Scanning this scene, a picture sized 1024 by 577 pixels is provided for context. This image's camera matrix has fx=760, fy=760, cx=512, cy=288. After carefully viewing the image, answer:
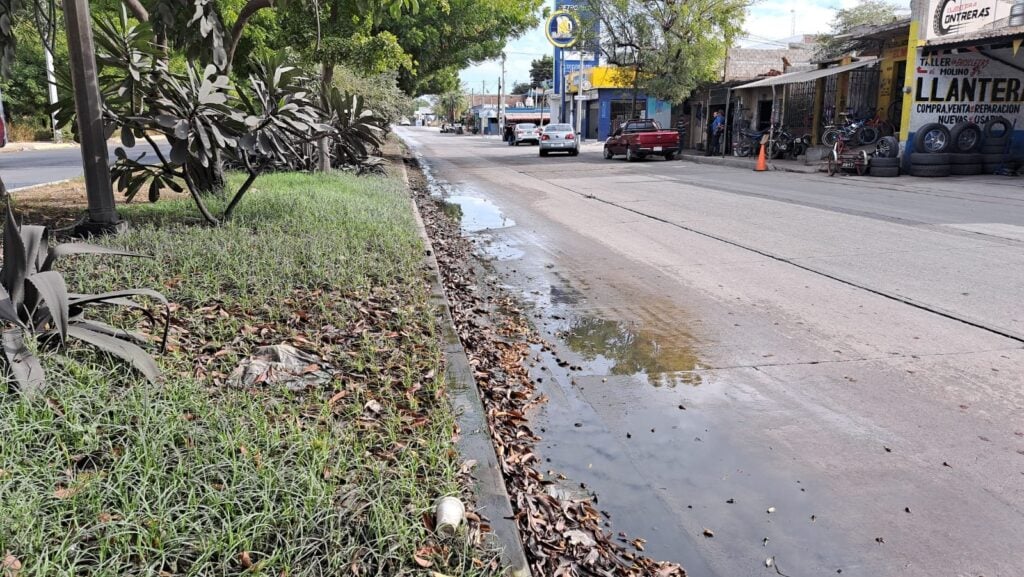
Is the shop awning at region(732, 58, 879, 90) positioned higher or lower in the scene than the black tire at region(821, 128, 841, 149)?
higher

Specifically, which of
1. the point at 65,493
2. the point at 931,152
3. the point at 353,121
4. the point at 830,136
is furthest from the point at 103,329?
the point at 830,136

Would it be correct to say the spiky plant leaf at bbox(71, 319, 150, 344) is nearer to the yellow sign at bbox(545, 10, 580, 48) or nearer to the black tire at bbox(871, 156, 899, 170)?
the black tire at bbox(871, 156, 899, 170)

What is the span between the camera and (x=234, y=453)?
299 centimetres

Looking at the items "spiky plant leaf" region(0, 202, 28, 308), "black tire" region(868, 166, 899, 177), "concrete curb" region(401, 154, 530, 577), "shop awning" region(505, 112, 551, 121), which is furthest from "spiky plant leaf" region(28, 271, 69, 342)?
"shop awning" region(505, 112, 551, 121)

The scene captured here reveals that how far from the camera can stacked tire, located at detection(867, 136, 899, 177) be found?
21078 millimetres

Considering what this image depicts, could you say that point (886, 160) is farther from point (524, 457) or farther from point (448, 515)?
point (448, 515)

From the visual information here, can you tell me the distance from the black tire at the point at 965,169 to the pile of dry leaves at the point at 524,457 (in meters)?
18.3

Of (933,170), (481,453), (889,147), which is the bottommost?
(481,453)

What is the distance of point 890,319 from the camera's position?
250 inches

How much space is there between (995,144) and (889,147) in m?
3.00

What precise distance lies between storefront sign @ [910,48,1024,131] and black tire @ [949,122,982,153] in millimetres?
646

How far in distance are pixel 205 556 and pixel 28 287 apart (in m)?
2.29

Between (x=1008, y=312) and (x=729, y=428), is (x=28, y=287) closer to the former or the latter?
(x=729, y=428)

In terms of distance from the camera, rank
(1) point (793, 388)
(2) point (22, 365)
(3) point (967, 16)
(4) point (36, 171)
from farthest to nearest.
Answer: (3) point (967, 16) → (4) point (36, 171) → (1) point (793, 388) → (2) point (22, 365)
